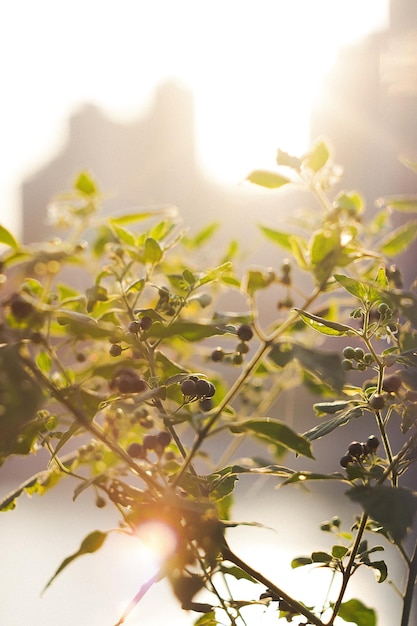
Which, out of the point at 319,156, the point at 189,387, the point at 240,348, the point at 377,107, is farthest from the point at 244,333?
the point at 377,107

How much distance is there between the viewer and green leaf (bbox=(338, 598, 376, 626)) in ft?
2.08

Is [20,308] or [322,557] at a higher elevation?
[20,308]

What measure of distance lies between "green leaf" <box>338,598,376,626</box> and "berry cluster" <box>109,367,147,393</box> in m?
0.35

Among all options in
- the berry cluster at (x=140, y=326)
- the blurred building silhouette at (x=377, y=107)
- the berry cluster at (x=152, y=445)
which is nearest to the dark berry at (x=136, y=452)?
the berry cluster at (x=152, y=445)

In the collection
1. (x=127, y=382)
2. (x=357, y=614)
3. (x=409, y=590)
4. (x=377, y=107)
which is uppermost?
(x=377, y=107)

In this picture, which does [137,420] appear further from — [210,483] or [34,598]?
[34,598]

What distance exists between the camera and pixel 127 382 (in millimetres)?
461

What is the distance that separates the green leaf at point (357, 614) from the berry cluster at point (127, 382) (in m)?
0.35

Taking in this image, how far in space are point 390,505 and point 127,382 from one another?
20 centimetres

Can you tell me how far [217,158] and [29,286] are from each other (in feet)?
2.09

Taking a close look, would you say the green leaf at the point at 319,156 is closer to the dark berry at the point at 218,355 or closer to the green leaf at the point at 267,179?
the green leaf at the point at 267,179

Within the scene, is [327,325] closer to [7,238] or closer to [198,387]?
[198,387]

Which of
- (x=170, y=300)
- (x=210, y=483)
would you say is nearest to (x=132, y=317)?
(x=170, y=300)

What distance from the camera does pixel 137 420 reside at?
0.60m
